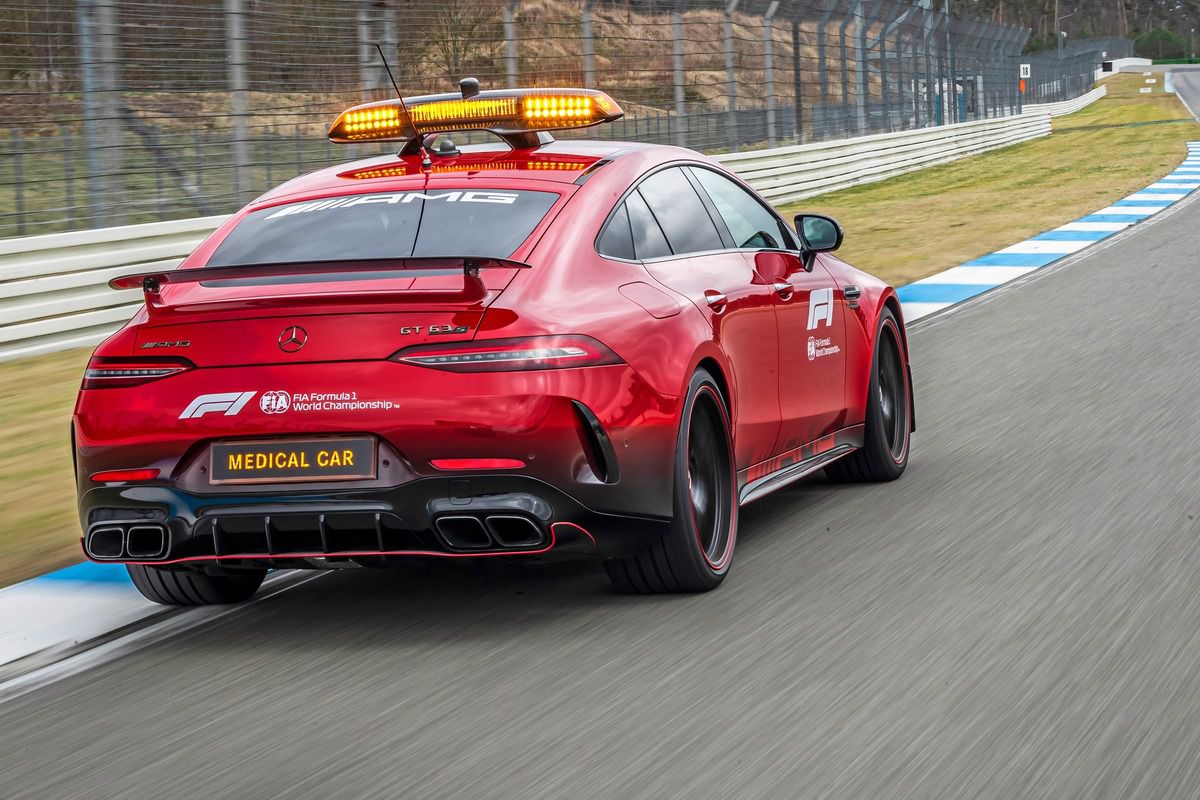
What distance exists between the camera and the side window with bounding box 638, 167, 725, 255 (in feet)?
20.7

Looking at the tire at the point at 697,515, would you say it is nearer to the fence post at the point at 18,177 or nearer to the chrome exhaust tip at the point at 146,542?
the chrome exhaust tip at the point at 146,542

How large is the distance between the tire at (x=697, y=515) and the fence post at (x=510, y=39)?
13.4m

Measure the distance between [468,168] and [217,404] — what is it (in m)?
1.36

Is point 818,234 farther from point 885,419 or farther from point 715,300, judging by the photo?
point 715,300

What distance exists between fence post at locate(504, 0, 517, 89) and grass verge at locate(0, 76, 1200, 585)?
4283 millimetres

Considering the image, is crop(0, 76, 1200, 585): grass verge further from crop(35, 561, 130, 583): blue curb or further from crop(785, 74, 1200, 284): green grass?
crop(35, 561, 130, 583): blue curb

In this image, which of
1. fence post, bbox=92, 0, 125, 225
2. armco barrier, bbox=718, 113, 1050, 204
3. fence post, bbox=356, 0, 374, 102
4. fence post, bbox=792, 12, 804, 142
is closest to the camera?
fence post, bbox=92, 0, 125, 225

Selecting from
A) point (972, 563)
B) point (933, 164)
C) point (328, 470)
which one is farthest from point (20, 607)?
point (933, 164)

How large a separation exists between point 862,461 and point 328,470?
3.18 meters

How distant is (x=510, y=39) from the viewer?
1902 centimetres

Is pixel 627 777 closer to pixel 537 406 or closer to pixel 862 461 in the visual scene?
pixel 537 406

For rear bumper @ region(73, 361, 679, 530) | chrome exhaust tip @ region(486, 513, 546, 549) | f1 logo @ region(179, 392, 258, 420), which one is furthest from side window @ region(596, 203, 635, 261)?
f1 logo @ region(179, 392, 258, 420)

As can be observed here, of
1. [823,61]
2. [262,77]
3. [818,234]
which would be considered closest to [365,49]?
[262,77]

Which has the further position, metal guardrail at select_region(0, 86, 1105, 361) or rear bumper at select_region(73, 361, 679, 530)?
metal guardrail at select_region(0, 86, 1105, 361)
